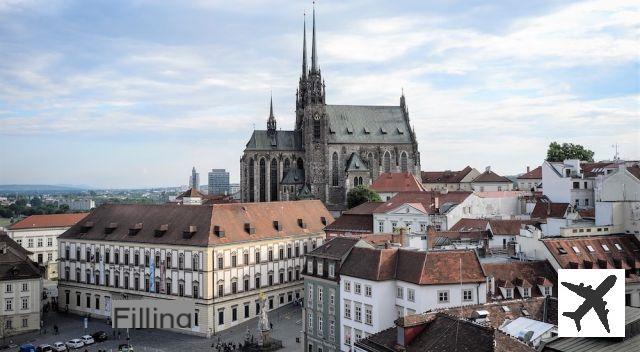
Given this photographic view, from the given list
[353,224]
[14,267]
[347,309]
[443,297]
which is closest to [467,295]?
[443,297]

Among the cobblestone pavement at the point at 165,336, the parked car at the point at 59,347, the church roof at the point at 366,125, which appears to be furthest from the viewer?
the church roof at the point at 366,125

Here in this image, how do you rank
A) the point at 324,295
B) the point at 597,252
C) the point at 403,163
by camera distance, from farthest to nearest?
1. the point at 403,163
2. the point at 597,252
3. the point at 324,295

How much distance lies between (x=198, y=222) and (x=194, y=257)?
16.4ft

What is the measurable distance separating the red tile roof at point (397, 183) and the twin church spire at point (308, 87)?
23587 mm

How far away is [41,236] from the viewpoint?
110m

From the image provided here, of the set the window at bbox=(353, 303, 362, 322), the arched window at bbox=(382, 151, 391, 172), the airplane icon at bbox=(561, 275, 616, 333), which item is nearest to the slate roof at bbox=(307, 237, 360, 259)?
the window at bbox=(353, 303, 362, 322)

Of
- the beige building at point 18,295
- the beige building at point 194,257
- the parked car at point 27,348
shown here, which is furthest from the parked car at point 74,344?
the beige building at point 18,295

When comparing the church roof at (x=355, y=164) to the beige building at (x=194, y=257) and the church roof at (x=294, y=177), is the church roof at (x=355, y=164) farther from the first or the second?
the beige building at (x=194, y=257)

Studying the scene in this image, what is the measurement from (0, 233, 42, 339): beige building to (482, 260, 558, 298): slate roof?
168ft

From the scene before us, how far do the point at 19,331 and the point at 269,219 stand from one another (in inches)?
1206

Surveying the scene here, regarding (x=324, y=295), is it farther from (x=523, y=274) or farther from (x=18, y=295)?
(x=18, y=295)

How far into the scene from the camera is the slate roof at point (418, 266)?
4400cm

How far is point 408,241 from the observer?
57.2 metres

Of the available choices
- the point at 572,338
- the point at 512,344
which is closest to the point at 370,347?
the point at 512,344
